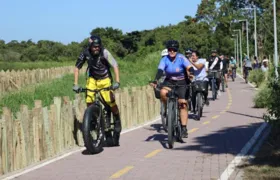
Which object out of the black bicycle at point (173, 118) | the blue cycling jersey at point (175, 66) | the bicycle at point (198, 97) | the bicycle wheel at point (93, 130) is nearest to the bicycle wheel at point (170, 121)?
the black bicycle at point (173, 118)

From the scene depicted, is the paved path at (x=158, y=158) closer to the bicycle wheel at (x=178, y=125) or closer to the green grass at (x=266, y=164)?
the bicycle wheel at (x=178, y=125)

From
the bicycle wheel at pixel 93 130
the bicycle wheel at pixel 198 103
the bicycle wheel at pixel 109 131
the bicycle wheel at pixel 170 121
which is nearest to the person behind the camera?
the bicycle wheel at pixel 93 130

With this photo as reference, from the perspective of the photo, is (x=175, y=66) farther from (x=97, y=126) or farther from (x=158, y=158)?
(x=158, y=158)

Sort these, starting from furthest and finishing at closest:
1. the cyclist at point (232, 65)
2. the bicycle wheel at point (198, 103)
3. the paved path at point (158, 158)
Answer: the cyclist at point (232, 65) → the bicycle wheel at point (198, 103) → the paved path at point (158, 158)

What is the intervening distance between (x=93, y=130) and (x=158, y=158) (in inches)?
52.3

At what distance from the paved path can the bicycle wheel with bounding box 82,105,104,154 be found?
0.16 m

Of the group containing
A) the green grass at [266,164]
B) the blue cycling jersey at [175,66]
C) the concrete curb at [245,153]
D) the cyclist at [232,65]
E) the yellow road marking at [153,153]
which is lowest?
the yellow road marking at [153,153]

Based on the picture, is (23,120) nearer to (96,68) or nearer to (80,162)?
(80,162)

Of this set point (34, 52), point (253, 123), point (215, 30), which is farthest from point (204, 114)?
point (34, 52)

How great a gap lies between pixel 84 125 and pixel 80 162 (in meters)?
0.64

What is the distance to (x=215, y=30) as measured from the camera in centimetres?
9800

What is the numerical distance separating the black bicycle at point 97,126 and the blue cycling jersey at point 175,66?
137 centimetres

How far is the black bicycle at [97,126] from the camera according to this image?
1016 centimetres

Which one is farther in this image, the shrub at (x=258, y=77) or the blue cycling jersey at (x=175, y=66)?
the shrub at (x=258, y=77)
